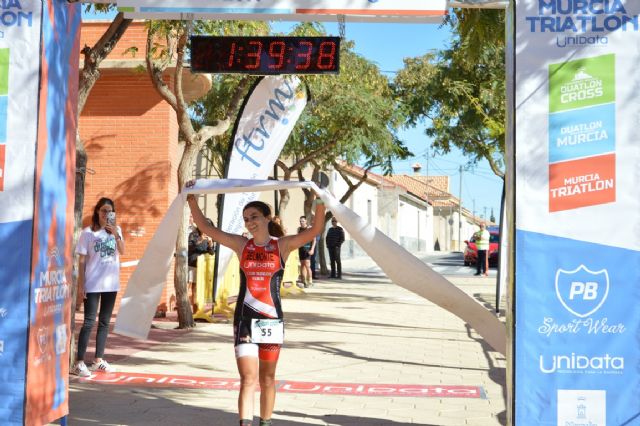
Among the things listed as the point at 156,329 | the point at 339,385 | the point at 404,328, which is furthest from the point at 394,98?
the point at 339,385

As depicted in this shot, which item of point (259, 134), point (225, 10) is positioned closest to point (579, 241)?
point (225, 10)

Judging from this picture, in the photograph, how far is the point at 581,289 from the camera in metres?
6.14

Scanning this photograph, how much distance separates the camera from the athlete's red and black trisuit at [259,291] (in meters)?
6.80

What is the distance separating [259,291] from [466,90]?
15119mm

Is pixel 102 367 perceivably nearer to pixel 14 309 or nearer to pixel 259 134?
pixel 14 309

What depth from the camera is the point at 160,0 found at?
21.4ft

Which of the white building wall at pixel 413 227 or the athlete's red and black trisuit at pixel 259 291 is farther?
the white building wall at pixel 413 227

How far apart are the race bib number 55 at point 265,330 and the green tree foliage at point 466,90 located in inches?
164

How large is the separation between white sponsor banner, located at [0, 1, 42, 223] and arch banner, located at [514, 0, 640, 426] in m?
3.33

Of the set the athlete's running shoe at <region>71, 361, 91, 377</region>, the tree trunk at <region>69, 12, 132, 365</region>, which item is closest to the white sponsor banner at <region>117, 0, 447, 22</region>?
the tree trunk at <region>69, 12, 132, 365</region>

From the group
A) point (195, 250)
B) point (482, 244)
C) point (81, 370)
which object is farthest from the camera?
point (482, 244)

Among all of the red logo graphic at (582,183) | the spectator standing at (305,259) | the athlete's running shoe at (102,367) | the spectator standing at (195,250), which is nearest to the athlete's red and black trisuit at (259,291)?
the red logo graphic at (582,183)

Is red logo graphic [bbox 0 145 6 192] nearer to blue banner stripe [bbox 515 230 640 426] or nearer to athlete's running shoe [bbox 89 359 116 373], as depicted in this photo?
blue banner stripe [bbox 515 230 640 426]

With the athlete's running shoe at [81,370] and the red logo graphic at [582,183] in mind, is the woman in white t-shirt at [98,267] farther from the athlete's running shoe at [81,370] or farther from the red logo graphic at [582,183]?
the red logo graphic at [582,183]
